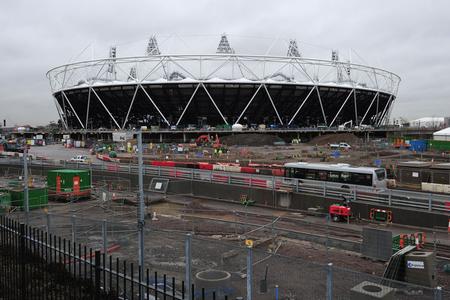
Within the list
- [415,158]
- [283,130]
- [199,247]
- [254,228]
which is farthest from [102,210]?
[283,130]

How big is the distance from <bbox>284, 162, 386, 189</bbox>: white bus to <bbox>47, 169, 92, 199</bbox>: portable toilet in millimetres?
13721

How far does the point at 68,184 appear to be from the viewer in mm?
27469

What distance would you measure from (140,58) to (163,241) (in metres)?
84.7

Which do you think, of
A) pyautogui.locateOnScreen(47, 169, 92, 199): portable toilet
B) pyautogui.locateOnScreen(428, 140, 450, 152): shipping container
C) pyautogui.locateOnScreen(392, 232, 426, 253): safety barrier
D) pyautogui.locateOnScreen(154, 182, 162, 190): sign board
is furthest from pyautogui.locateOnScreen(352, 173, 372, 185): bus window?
pyautogui.locateOnScreen(428, 140, 450, 152): shipping container

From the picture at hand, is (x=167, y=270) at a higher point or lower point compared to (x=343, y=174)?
lower

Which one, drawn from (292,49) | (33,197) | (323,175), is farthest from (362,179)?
(292,49)

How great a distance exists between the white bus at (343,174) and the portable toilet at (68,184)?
1372 cm

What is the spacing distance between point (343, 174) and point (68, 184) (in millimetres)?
17167

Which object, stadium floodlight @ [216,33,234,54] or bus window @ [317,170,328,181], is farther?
stadium floodlight @ [216,33,234,54]

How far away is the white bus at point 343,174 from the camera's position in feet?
91.2

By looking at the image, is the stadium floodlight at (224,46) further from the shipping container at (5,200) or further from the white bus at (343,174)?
the shipping container at (5,200)

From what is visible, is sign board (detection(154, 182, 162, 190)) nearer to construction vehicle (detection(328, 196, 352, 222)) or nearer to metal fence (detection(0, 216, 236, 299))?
construction vehicle (detection(328, 196, 352, 222))

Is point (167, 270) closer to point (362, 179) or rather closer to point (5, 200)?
point (5, 200)

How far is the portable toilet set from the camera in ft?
88.8
